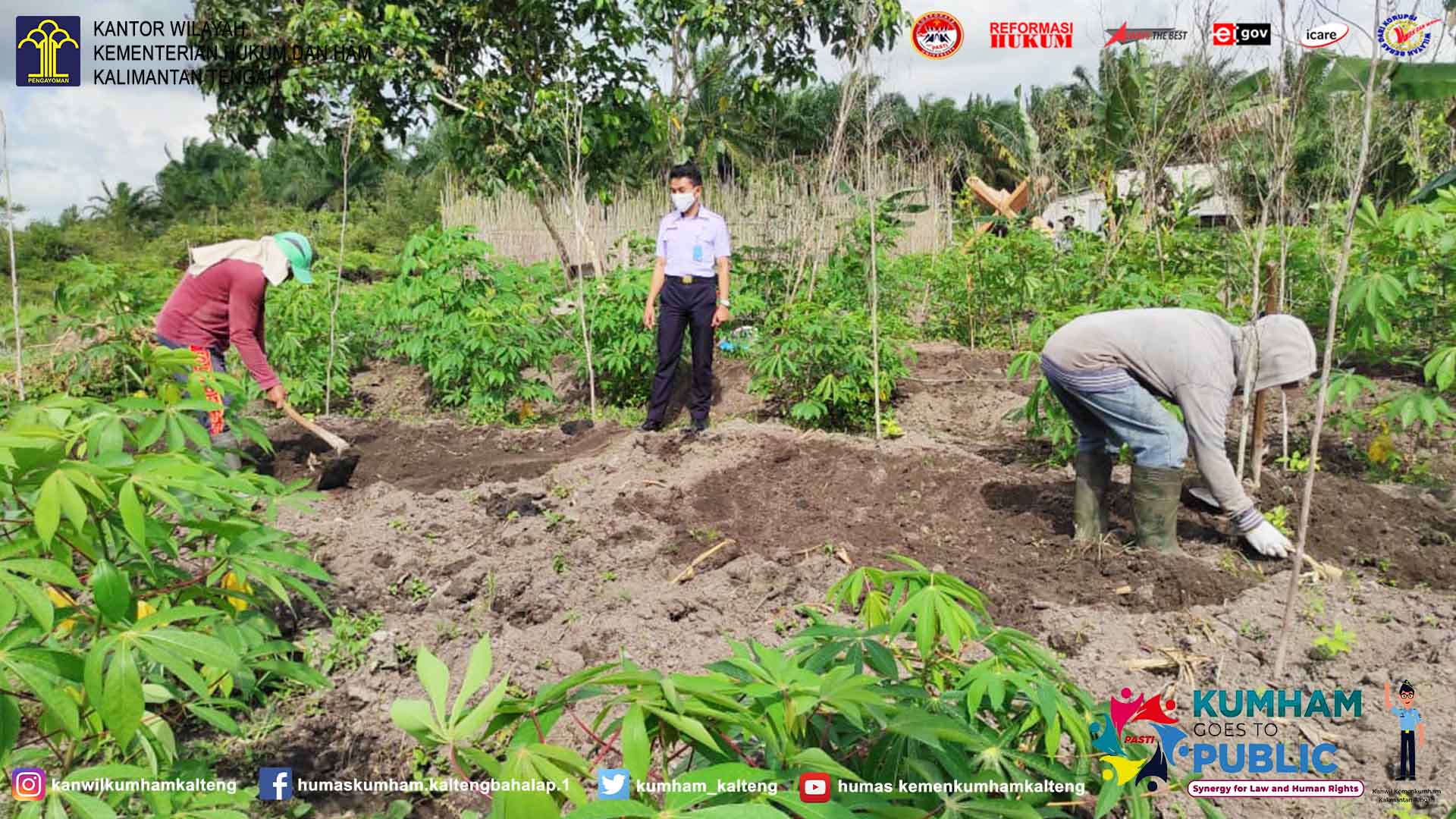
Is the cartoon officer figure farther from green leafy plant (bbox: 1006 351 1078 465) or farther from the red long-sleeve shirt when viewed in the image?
the red long-sleeve shirt

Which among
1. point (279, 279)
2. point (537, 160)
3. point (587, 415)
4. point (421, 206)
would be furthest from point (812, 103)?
point (279, 279)

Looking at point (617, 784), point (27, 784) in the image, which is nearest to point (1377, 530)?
point (617, 784)

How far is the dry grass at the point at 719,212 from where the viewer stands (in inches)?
342

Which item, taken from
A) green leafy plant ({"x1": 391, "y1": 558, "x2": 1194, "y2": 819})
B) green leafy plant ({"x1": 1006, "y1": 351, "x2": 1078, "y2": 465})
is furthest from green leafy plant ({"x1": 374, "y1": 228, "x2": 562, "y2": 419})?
green leafy plant ({"x1": 391, "y1": 558, "x2": 1194, "y2": 819})

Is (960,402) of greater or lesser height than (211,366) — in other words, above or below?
below

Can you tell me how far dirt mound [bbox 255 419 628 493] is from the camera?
16.7 feet

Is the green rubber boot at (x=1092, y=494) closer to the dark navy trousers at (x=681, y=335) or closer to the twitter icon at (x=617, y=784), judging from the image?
the dark navy trousers at (x=681, y=335)

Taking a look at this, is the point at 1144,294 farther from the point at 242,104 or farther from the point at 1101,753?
the point at 242,104

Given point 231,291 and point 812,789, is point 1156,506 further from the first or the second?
point 231,291

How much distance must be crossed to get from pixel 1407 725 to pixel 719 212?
8632 millimetres

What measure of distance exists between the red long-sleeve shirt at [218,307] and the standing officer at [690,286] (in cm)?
240

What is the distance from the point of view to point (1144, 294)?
15.5ft

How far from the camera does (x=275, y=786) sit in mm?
2232

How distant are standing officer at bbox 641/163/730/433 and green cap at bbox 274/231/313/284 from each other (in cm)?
225
